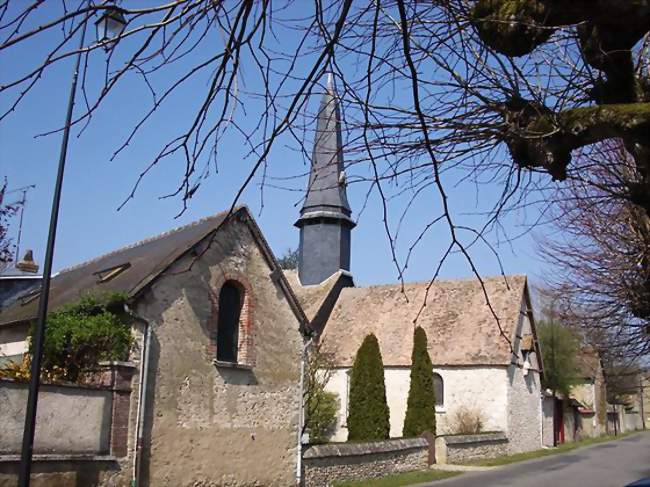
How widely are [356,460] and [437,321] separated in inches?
638

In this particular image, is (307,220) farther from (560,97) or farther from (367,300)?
(560,97)

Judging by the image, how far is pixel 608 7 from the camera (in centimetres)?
333

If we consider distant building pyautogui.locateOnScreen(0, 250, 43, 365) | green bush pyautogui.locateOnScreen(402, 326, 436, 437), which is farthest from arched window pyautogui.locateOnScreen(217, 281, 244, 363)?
green bush pyautogui.locateOnScreen(402, 326, 436, 437)

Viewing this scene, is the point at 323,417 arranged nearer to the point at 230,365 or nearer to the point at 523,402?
the point at 523,402

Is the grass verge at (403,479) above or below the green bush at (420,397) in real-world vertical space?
below

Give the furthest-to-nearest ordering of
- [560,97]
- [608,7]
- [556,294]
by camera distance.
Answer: [556,294] → [560,97] → [608,7]

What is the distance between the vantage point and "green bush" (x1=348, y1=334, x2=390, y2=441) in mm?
25891

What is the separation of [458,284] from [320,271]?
795 centimetres

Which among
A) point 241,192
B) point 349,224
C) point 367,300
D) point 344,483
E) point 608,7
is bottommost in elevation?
point 344,483

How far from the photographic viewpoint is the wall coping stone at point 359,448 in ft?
59.3

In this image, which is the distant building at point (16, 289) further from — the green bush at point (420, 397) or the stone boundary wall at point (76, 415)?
the green bush at point (420, 397)

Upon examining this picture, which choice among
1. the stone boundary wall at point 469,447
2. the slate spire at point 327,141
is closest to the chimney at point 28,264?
the stone boundary wall at point 469,447

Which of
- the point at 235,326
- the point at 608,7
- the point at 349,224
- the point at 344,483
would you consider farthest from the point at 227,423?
the point at 349,224

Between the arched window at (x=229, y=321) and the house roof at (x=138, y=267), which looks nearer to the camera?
the house roof at (x=138, y=267)
